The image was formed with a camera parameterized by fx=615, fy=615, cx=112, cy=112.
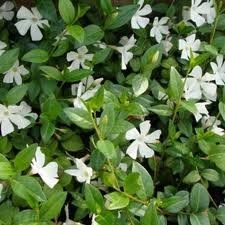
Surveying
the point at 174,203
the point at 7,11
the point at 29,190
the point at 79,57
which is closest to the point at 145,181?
the point at 174,203

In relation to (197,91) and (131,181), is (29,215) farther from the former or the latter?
(197,91)

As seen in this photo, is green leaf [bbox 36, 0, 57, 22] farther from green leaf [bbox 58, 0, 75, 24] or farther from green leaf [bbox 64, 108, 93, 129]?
green leaf [bbox 64, 108, 93, 129]

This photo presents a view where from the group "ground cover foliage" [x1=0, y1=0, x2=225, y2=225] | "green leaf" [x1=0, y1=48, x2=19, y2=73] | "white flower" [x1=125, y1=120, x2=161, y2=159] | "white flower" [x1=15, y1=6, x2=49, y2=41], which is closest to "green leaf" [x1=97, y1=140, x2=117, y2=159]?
"ground cover foliage" [x1=0, y1=0, x2=225, y2=225]

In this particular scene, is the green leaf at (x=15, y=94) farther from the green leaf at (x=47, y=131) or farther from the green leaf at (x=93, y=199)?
the green leaf at (x=93, y=199)

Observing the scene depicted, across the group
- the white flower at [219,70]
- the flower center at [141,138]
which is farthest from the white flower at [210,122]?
the flower center at [141,138]

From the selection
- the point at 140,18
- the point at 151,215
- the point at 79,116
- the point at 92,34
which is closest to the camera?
the point at 151,215

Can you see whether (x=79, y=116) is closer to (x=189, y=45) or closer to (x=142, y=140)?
(x=142, y=140)

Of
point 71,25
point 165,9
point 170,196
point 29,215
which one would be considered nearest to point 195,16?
point 165,9
